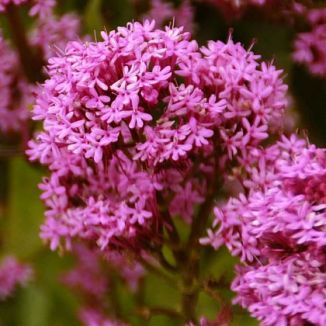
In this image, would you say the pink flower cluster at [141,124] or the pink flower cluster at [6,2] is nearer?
the pink flower cluster at [141,124]

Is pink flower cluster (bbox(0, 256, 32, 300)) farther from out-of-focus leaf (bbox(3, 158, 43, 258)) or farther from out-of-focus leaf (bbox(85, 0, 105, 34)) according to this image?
out-of-focus leaf (bbox(85, 0, 105, 34))

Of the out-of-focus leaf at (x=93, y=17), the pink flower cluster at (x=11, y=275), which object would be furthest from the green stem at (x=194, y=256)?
the pink flower cluster at (x=11, y=275)

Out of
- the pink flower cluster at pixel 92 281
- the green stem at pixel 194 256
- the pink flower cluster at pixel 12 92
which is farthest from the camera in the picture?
the pink flower cluster at pixel 92 281

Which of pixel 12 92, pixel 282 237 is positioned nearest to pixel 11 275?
pixel 12 92

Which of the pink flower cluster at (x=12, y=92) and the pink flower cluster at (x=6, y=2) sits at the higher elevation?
the pink flower cluster at (x=6, y=2)

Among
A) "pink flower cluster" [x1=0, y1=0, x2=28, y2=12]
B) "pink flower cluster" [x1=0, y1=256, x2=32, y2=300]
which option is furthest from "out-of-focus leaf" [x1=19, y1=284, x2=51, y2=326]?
"pink flower cluster" [x1=0, y1=0, x2=28, y2=12]

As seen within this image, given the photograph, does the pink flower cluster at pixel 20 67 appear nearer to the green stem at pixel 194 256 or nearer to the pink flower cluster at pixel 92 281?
the pink flower cluster at pixel 92 281
